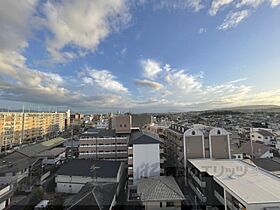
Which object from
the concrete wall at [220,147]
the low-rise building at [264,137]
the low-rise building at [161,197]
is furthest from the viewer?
the low-rise building at [264,137]

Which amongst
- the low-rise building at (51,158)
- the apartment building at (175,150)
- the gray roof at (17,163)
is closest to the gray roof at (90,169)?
the gray roof at (17,163)

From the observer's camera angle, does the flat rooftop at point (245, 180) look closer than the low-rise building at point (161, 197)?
Yes

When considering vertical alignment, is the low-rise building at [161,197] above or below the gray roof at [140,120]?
below

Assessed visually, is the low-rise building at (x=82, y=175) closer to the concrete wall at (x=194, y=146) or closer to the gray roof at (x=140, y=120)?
the concrete wall at (x=194, y=146)

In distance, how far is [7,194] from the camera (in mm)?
17297

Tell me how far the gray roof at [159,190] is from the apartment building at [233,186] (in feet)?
7.79

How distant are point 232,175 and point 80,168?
14.8 metres

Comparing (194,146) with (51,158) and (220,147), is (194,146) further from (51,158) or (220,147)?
(51,158)

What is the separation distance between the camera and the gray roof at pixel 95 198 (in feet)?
46.2

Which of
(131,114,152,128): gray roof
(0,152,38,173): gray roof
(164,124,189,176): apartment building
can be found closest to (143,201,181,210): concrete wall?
(164,124,189,176): apartment building

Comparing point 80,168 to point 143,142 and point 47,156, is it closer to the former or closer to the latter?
point 143,142

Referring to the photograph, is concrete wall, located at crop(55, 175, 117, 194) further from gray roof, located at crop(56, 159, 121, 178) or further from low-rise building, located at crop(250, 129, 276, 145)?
low-rise building, located at crop(250, 129, 276, 145)

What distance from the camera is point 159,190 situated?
54.0ft

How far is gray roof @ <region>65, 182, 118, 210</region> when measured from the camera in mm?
14094
